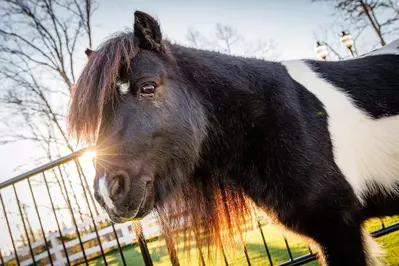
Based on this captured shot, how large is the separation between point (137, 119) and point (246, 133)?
27.9 inches

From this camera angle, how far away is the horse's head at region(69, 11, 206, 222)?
1.43 metres

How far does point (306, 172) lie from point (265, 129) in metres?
0.36

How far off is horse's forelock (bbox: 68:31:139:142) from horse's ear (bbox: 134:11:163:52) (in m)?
0.05

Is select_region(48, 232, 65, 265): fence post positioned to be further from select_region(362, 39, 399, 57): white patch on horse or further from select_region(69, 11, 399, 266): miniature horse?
select_region(362, 39, 399, 57): white patch on horse

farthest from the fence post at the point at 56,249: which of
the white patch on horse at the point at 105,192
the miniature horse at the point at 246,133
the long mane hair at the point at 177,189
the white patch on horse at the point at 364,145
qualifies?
the white patch on horse at the point at 364,145

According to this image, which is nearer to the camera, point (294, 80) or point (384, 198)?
point (384, 198)

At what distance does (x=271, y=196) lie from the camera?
176cm

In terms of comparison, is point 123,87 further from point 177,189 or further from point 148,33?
point 177,189

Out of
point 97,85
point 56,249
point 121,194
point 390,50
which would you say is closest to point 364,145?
point 390,50

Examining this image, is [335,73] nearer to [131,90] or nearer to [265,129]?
[265,129]

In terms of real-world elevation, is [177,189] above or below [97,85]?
below

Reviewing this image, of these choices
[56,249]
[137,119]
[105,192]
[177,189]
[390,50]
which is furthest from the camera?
[56,249]

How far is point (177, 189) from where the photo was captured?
5.91 ft

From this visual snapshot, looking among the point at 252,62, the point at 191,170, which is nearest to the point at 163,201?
the point at 191,170
